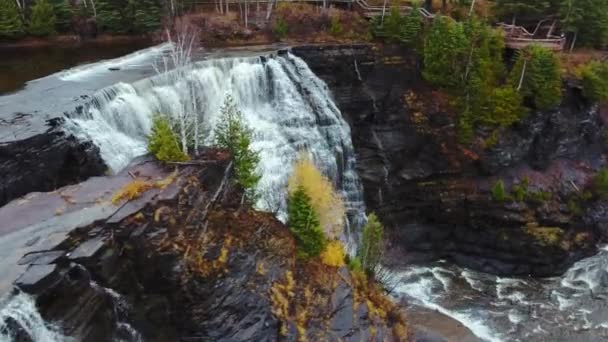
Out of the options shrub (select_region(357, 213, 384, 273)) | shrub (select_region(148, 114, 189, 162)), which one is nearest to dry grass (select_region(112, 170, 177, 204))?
shrub (select_region(148, 114, 189, 162))

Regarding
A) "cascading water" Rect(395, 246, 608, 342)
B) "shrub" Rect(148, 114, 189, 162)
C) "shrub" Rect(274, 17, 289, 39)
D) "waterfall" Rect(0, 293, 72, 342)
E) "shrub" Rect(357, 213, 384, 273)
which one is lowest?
"cascading water" Rect(395, 246, 608, 342)

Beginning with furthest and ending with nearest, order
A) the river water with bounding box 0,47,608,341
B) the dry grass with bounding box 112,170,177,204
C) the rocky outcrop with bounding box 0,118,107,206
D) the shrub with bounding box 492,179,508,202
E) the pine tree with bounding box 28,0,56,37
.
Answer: the pine tree with bounding box 28,0,56,37, the shrub with bounding box 492,179,508,202, the river water with bounding box 0,47,608,341, the rocky outcrop with bounding box 0,118,107,206, the dry grass with bounding box 112,170,177,204

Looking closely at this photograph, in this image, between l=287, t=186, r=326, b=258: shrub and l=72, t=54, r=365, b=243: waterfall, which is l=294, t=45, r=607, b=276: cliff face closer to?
l=72, t=54, r=365, b=243: waterfall

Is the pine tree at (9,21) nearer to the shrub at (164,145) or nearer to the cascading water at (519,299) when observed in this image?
the shrub at (164,145)

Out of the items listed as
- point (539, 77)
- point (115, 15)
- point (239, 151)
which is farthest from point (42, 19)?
point (539, 77)

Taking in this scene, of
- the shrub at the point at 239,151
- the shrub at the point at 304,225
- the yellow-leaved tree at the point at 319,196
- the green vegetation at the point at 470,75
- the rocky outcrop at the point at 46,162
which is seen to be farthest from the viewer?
the green vegetation at the point at 470,75

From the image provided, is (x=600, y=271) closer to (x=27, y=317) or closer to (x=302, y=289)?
(x=302, y=289)

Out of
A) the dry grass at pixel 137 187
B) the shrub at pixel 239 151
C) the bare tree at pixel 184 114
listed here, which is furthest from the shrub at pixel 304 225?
the dry grass at pixel 137 187
